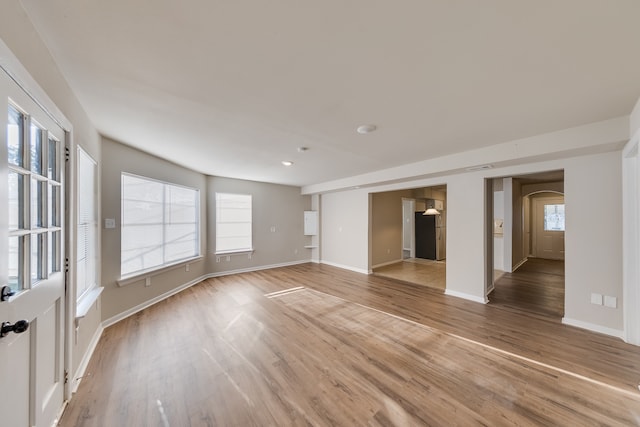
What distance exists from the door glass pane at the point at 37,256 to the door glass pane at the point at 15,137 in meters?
0.45

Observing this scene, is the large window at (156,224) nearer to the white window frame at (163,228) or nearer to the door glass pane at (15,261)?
the white window frame at (163,228)

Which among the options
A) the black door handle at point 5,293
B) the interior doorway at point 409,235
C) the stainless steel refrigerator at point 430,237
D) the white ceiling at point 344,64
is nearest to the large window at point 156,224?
the white ceiling at point 344,64

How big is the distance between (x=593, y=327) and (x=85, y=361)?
569cm

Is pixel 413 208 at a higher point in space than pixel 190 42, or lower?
lower

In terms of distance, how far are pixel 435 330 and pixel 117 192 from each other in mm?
4579

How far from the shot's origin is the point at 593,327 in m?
2.83

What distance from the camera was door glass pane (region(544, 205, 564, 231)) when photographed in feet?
24.8

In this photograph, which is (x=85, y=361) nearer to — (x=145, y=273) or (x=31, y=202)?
(x=145, y=273)

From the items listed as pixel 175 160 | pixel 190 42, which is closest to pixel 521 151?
pixel 190 42

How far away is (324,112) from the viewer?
2217mm

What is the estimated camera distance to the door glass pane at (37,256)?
4.35 ft

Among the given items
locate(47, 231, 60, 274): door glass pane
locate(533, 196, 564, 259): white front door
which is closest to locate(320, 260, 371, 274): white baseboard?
locate(47, 231, 60, 274): door glass pane

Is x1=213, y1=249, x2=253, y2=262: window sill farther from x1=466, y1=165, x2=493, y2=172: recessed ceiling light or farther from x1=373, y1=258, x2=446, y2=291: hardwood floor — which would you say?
x1=466, y1=165, x2=493, y2=172: recessed ceiling light

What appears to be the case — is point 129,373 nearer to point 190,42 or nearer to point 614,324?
point 190,42
